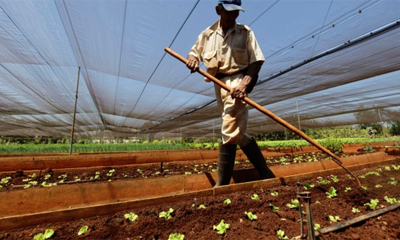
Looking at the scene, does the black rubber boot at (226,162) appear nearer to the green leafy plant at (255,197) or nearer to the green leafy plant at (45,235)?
the green leafy plant at (255,197)

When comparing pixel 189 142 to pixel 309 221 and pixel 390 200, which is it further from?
pixel 309 221

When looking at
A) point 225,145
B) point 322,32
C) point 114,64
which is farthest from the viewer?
point 114,64

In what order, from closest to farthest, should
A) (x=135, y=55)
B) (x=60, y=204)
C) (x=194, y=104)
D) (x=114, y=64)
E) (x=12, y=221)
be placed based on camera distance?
(x=12, y=221) < (x=60, y=204) < (x=135, y=55) < (x=114, y=64) < (x=194, y=104)

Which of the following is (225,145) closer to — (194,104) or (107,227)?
(107,227)

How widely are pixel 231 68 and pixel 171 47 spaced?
283cm

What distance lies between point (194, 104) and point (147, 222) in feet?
22.7

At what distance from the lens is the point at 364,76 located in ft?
17.2

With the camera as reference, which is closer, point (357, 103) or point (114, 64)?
point (114, 64)

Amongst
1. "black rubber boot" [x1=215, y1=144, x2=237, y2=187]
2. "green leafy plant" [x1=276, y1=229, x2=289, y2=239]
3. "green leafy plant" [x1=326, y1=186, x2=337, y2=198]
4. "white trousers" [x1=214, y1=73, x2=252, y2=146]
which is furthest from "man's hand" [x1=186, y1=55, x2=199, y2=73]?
"green leafy plant" [x1=326, y1=186, x2=337, y2=198]

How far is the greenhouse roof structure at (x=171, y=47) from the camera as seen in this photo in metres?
3.08

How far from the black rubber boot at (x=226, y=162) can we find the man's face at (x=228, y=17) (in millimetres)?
1143

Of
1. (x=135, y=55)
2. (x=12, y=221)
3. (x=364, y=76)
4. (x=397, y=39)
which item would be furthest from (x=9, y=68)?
(x=364, y=76)

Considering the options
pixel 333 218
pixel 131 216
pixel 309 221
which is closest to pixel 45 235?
pixel 131 216

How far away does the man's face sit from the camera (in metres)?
1.66
